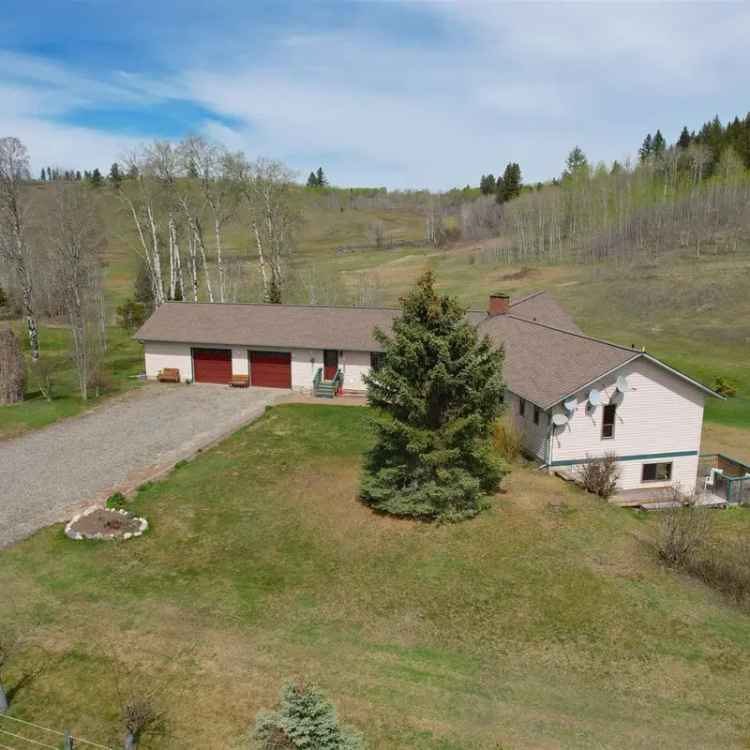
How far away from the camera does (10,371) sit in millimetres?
29531

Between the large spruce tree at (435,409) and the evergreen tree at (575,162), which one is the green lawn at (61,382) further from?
the evergreen tree at (575,162)

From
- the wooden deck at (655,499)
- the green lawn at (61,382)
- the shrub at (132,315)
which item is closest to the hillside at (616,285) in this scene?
the shrub at (132,315)

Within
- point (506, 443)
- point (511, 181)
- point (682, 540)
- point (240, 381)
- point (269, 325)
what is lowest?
point (682, 540)

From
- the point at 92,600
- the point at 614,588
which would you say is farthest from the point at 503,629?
the point at 92,600

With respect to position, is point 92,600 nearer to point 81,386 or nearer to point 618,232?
point 81,386

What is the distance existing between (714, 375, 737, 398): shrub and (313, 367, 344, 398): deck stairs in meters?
22.8

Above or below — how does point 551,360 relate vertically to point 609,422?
above

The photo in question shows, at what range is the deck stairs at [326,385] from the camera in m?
32.7

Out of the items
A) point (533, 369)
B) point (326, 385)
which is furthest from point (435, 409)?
point (326, 385)

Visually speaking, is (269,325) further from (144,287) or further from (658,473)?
(144,287)

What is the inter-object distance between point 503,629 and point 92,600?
9125 mm

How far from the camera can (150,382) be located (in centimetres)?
3500

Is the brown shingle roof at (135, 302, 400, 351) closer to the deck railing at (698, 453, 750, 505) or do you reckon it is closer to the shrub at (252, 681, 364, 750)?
the deck railing at (698, 453, 750, 505)

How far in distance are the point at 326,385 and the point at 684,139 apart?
122470 millimetres
